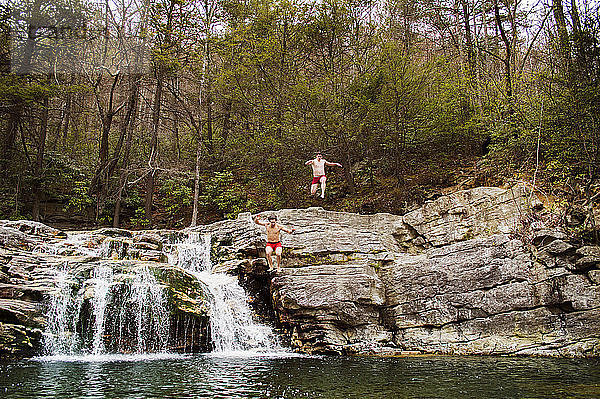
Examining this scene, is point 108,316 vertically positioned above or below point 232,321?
above

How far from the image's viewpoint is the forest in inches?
650

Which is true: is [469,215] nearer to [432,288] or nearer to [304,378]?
[432,288]

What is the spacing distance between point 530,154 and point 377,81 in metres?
6.91

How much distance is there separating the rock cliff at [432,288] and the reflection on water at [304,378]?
1.13m

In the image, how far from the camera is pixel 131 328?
403 inches

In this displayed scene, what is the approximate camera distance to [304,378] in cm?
673

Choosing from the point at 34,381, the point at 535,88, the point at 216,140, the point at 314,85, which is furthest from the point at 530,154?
the point at 216,140

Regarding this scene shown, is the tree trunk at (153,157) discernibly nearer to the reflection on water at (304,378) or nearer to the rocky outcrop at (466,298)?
the rocky outcrop at (466,298)

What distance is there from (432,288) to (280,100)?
11.0 m

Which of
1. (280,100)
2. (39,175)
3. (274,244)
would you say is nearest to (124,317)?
(274,244)

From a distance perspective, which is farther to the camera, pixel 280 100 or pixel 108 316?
pixel 280 100

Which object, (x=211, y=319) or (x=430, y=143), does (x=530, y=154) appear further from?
(x=211, y=319)

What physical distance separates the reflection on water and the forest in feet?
21.7

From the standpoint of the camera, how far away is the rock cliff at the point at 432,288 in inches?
375
